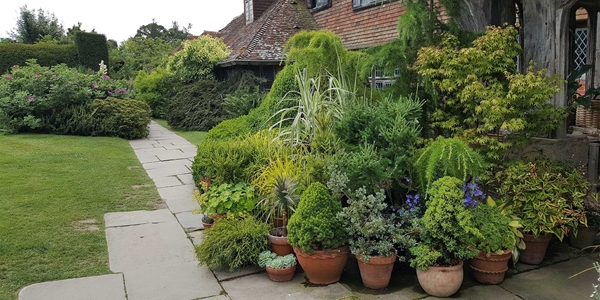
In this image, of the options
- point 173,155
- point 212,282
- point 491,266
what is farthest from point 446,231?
point 173,155

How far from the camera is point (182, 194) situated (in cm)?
634

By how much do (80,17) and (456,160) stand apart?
30.1 m

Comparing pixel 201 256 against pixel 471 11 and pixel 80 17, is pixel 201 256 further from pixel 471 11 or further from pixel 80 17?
pixel 80 17

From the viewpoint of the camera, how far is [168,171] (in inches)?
315

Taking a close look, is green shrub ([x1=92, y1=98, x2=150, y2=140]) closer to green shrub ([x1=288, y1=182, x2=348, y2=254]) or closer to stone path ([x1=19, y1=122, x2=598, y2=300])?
stone path ([x1=19, y1=122, x2=598, y2=300])

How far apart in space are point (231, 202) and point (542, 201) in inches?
106

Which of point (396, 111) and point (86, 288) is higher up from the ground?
point (396, 111)

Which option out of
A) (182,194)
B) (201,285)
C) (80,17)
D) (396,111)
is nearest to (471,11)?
(396,111)

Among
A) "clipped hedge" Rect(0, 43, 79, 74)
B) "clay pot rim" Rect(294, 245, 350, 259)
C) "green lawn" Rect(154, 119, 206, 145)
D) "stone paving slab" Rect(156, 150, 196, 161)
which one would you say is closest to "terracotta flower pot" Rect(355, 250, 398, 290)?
"clay pot rim" Rect(294, 245, 350, 259)

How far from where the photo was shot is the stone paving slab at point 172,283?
3.30m

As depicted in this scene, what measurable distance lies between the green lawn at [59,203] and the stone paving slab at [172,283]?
1.21ft

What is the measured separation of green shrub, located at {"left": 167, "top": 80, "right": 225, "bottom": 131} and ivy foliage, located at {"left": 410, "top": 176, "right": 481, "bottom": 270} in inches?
447

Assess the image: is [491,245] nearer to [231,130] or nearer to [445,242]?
[445,242]

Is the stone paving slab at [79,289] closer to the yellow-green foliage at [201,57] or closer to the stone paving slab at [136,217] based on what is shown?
the stone paving slab at [136,217]
